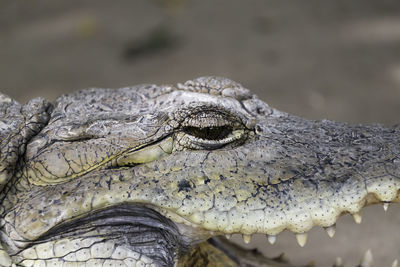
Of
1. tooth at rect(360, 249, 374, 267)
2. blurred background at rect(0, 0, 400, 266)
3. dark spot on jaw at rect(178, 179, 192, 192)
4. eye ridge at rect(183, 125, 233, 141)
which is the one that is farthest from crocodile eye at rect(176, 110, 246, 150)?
blurred background at rect(0, 0, 400, 266)

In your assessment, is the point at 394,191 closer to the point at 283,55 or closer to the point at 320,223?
the point at 320,223

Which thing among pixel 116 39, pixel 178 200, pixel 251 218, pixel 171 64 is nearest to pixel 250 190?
pixel 251 218

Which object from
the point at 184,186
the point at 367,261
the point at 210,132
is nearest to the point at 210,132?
the point at 210,132

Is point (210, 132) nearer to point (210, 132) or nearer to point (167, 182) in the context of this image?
point (210, 132)

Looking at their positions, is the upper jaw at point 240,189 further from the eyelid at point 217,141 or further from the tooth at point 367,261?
the tooth at point 367,261

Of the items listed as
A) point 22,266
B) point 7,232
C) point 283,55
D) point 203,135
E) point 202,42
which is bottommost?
point 22,266

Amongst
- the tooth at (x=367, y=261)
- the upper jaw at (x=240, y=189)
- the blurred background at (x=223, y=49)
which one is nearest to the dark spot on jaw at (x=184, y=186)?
the upper jaw at (x=240, y=189)

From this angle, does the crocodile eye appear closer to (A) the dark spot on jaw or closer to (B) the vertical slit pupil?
(B) the vertical slit pupil
